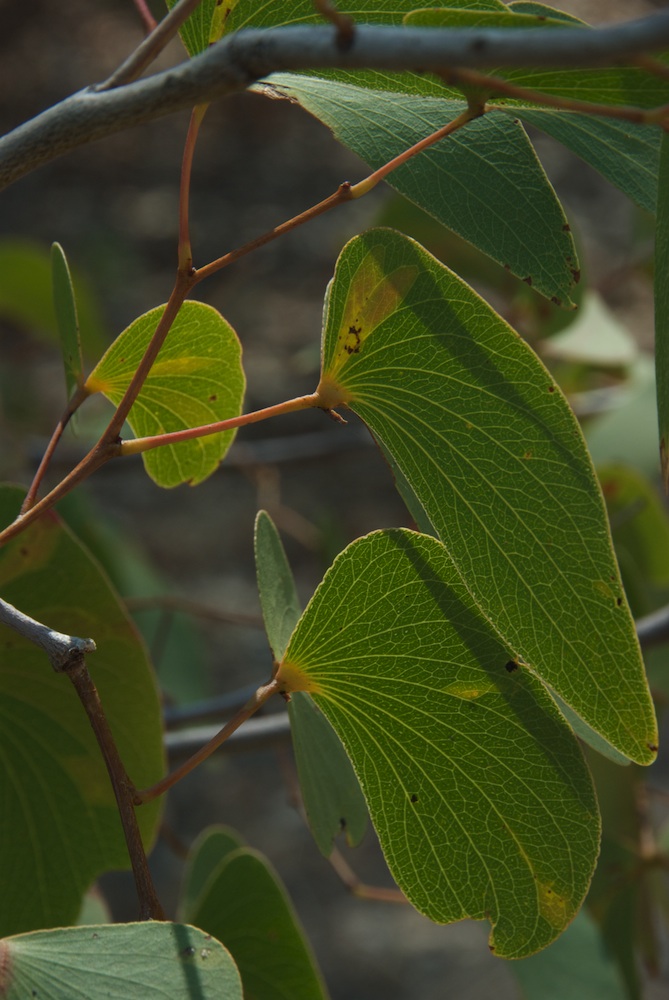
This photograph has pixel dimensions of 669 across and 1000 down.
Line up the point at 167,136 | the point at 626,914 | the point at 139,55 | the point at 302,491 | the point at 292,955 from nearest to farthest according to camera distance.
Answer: the point at 139,55 < the point at 292,955 < the point at 626,914 < the point at 302,491 < the point at 167,136

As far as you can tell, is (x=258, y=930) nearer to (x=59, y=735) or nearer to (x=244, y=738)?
(x=59, y=735)

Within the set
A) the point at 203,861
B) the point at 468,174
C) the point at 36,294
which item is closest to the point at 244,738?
the point at 203,861

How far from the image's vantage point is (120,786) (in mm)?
313

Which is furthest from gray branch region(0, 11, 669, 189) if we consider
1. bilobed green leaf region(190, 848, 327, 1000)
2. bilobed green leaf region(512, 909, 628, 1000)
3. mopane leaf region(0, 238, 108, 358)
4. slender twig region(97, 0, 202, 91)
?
mopane leaf region(0, 238, 108, 358)

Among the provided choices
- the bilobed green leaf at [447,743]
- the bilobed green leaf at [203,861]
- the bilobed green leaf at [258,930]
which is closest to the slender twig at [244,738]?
the bilobed green leaf at [203,861]

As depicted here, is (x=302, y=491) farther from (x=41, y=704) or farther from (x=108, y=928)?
(x=108, y=928)

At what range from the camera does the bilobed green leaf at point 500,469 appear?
1.00 feet

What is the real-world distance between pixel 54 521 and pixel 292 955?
0.22m

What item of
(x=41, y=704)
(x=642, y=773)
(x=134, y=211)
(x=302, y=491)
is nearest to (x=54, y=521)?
(x=41, y=704)

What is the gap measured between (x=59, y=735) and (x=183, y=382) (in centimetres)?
A: 17

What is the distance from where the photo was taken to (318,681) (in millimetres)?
346

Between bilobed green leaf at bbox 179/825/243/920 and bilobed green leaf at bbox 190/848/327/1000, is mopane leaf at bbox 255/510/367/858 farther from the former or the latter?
bilobed green leaf at bbox 179/825/243/920

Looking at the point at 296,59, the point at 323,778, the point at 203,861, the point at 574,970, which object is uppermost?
the point at 296,59

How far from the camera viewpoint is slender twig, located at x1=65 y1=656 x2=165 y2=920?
0.31 meters
